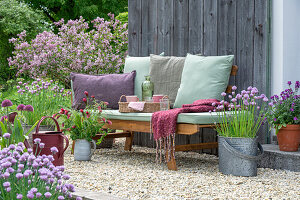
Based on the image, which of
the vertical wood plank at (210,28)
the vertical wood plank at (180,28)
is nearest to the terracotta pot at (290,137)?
the vertical wood plank at (210,28)

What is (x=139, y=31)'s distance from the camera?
5438 mm

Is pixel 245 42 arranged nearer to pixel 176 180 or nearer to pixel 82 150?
pixel 176 180

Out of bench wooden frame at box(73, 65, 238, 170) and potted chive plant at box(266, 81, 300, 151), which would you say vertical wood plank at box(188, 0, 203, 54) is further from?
potted chive plant at box(266, 81, 300, 151)

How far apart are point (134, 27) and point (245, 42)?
5.86ft

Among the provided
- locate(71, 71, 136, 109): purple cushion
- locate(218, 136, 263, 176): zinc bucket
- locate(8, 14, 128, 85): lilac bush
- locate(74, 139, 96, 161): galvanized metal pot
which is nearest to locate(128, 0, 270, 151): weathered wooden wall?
locate(71, 71, 136, 109): purple cushion

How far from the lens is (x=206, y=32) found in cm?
455

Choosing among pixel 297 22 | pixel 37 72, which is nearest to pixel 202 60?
pixel 297 22

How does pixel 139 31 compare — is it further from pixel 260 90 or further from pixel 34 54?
pixel 34 54

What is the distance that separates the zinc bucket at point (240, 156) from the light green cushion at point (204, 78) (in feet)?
2.35

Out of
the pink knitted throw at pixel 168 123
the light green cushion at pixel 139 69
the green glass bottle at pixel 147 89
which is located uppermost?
the light green cushion at pixel 139 69

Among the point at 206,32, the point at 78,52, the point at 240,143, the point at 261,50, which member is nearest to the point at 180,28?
the point at 206,32

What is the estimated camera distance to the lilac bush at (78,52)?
310 inches

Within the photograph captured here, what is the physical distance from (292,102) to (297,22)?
0.89 m

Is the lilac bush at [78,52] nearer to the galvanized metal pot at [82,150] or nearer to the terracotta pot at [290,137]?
the galvanized metal pot at [82,150]
